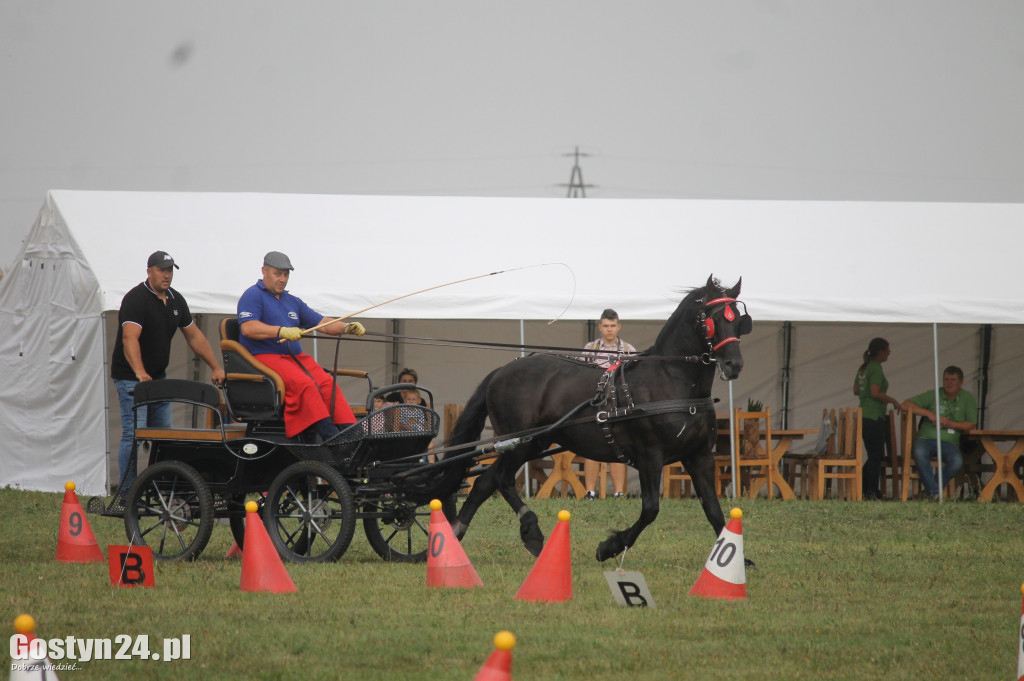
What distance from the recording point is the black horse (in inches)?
259

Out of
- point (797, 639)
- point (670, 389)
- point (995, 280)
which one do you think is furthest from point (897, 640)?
point (995, 280)

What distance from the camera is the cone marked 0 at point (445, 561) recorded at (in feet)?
19.3

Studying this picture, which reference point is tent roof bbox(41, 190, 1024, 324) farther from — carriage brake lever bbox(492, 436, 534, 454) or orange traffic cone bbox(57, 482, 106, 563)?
orange traffic cone bbox(57, 482, 106, 563)

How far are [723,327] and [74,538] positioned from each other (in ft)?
13.8

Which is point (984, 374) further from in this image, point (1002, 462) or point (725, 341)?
point (725, 341)

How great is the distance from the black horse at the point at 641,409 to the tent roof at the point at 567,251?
13.3ft

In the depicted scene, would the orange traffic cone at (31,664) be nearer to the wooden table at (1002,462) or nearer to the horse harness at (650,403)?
the horse harness at (650,403)

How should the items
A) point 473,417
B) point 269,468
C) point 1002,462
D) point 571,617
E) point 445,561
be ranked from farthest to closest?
1. point 1002,462
2. point 473,417
3. point 269,468
4. point 445,561
5. point 571,617

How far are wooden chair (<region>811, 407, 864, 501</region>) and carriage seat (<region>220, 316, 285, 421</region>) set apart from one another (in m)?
Result: 7.47

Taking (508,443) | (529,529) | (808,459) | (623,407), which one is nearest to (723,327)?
(623,407)

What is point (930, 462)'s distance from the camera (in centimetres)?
1266

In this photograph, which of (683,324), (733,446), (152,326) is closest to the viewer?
(683,324)

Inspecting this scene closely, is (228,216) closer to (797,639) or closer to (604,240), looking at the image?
(604,240)

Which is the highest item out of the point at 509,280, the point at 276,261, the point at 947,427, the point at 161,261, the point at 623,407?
the point at 509,280
